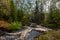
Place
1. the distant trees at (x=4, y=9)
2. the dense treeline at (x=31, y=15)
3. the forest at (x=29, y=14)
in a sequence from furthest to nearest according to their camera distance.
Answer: the dense treeline at (x=31, y=15)
the distant trees at (x=4, y=9)
the forest at (x=29, y=14)

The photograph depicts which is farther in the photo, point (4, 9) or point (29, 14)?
point (29, 14)

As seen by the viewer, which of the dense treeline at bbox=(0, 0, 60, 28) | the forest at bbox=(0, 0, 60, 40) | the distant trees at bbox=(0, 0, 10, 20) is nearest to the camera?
the forest at bbox=(0, 0, 60, 40)

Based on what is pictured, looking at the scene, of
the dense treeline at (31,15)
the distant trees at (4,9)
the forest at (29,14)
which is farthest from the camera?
the dense treeline at (31,15)

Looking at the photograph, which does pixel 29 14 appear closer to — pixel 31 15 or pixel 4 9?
pixel 31 15

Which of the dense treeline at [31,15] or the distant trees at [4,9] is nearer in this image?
the distant trees at [4,9]

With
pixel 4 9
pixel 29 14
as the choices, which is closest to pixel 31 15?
pixel 29 14

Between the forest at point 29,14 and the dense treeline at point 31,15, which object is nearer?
the forest at point 29,14

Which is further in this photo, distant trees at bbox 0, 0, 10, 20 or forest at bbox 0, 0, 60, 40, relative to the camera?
distant trees at bbox 0, 0, 10, 20

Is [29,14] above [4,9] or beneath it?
beneath

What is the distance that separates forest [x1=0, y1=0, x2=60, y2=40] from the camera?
913cm

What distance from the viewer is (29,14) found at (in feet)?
39.9

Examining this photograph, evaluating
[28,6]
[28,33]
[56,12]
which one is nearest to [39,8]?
[28,6]

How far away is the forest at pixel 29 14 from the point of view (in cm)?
913

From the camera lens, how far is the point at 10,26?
334 inches
